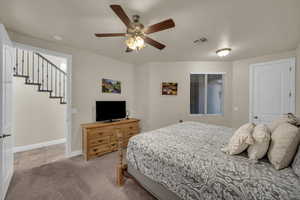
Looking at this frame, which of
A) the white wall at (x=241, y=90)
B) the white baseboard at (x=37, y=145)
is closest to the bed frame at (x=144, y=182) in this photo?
the white baseboard at (x=37, y=145)

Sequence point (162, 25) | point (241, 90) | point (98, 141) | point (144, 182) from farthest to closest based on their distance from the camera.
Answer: point (241, 90) < point (98, 141) < point (144, 182) < point (162, 25)

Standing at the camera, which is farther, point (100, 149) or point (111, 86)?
point (111, 86)

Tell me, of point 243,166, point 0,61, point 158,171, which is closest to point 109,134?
point 158,171

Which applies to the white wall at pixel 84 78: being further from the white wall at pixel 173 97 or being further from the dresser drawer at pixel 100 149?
the white wall at pixel 173 97

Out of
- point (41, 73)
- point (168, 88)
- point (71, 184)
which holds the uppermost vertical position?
point (41, 73)

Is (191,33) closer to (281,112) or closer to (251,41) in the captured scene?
(251,41)

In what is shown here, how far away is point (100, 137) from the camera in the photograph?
288cm

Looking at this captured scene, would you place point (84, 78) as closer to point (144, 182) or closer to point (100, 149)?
point (100, 149)

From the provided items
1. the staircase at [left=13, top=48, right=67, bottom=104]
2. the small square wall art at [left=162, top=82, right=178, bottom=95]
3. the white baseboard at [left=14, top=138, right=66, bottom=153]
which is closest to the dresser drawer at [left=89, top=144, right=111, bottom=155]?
the white baseboard at [left=14, top=138, right=66, bottom=153]

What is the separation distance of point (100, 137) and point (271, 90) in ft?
14.8

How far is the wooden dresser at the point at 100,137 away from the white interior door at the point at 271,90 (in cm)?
363

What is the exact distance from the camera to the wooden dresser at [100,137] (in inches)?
106

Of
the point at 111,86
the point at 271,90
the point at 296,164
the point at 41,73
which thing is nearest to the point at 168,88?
the point at 111,86

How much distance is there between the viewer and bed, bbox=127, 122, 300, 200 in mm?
916
